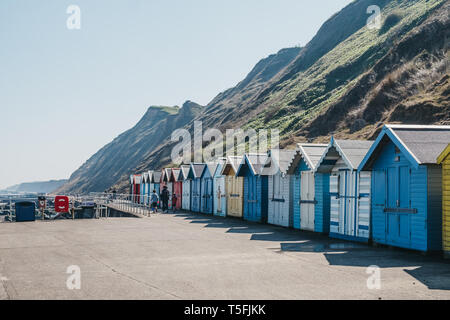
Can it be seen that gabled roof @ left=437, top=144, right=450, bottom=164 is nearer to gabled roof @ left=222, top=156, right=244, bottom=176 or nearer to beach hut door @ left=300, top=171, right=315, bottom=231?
beach hut door @ left=300, top=171, right=315, bottom=231

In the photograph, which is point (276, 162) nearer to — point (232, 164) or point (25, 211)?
point (232, 164)

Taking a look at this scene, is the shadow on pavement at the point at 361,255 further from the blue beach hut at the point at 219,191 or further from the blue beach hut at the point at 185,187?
the blue beach hut at the point at 185,187

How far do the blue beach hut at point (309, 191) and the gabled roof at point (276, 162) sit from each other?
95 cm

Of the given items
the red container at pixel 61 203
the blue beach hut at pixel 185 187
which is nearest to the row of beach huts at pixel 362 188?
the red container at pixel 61 203

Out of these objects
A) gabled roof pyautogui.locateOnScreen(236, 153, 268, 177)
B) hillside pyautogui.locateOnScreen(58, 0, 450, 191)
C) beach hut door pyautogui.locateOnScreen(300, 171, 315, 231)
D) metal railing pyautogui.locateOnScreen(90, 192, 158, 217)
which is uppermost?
hillside pyautogui.locateOnScreen(58, 0, 450, 191)

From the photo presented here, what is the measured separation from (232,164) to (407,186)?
14711 millimetres

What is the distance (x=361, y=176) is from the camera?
16359 millimetres

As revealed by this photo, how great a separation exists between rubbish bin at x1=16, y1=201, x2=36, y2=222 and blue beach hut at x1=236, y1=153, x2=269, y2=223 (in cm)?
1097

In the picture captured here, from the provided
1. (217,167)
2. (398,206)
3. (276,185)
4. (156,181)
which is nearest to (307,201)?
(276,185)

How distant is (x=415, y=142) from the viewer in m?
14.0

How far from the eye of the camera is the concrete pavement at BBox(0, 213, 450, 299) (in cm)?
866

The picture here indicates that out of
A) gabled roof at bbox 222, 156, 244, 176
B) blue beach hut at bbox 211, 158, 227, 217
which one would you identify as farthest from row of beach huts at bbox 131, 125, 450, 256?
blue beach hut at bbox 211, 158, 227, 217
